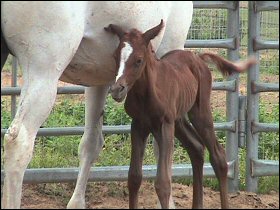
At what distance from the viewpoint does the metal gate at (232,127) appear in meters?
5.99

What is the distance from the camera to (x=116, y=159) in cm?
658

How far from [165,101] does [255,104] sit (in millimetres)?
1776

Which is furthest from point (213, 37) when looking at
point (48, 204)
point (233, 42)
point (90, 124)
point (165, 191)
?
point (165, 191)

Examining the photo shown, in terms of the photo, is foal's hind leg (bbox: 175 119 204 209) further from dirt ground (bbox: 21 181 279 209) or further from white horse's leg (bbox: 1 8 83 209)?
white horse's leg (bbox: 1 8 83 209)

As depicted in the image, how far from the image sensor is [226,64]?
5.38 meters

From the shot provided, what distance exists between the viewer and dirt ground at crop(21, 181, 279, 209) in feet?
19.0

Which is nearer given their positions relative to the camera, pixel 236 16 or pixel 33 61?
pixel 33 61

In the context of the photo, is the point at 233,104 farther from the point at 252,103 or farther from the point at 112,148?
the point at 112,148

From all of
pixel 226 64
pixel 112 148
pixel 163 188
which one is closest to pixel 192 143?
pixel 226 64

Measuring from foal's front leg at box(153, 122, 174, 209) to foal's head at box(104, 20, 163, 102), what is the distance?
367 mm

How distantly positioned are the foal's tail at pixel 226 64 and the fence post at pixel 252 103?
26.6 inches

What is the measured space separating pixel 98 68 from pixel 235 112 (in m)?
1.87

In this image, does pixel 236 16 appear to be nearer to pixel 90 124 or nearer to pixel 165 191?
pixel 90 124

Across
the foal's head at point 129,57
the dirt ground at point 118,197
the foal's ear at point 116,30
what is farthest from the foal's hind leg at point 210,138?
the foal's ear at point 116,30
